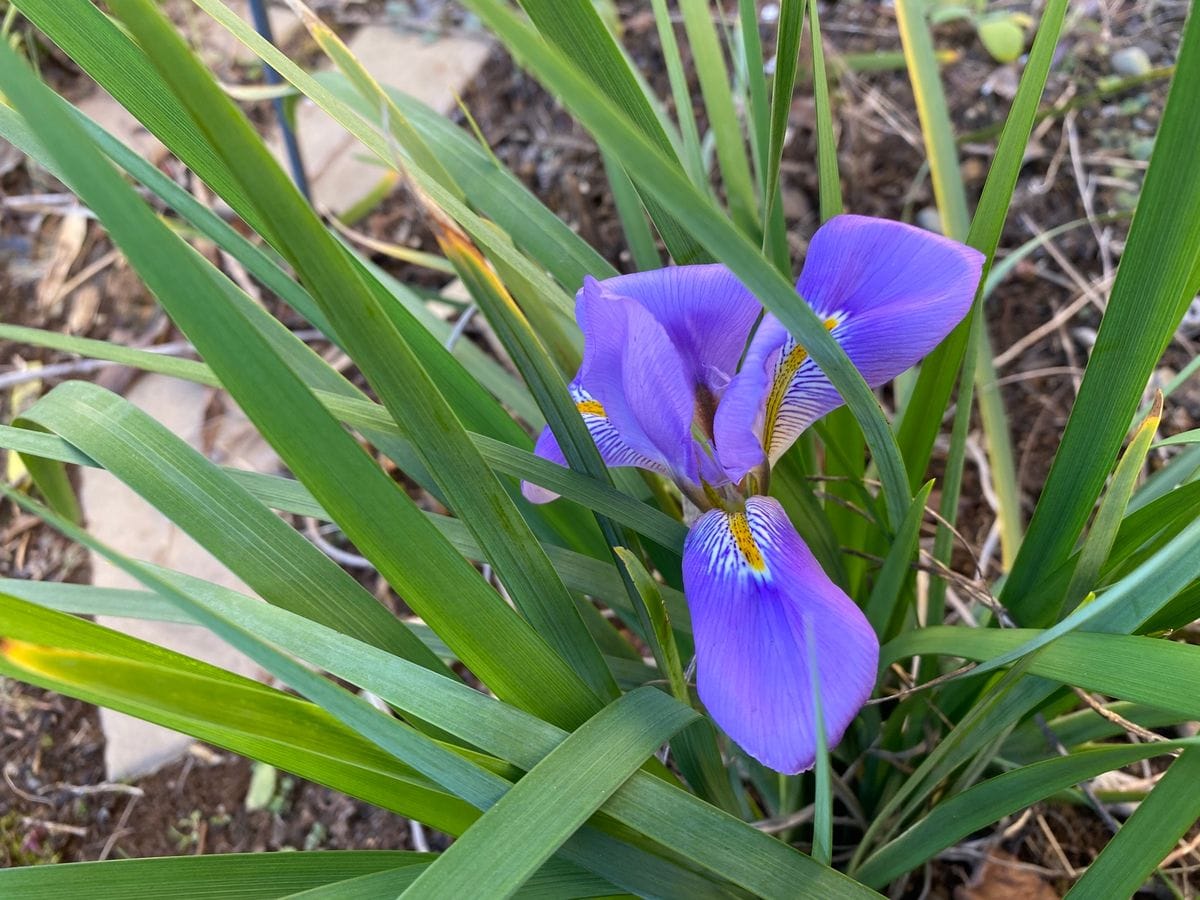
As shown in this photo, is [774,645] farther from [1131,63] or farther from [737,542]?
[1131,63]

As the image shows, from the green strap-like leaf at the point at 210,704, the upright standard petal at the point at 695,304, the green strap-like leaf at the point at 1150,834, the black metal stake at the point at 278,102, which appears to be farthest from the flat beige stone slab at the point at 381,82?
the green strap-like leaf at the point at 1150,834

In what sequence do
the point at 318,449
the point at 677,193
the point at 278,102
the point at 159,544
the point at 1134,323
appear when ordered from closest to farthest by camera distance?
the point at 677,193, the point at 318,449, the point at 1134,323, the point at 278,102, the point at 159,544

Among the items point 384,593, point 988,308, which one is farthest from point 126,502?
point 988,308

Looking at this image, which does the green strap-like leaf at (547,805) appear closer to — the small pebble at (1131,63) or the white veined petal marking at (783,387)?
the white veined petal marking at (783,387)

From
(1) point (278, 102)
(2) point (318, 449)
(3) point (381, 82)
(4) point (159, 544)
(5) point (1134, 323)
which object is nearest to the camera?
(2) point (318, 449)

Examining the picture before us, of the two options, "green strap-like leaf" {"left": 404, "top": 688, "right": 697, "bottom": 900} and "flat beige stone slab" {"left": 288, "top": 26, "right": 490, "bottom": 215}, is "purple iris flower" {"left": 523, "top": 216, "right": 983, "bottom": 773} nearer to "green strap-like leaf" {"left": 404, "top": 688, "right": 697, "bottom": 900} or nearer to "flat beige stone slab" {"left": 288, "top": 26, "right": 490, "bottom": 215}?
"green strap-like leaf" {"left": 404, "top": 688, "right": 697, "bottom": 900}

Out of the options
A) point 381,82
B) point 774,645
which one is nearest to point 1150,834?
point 774,645
